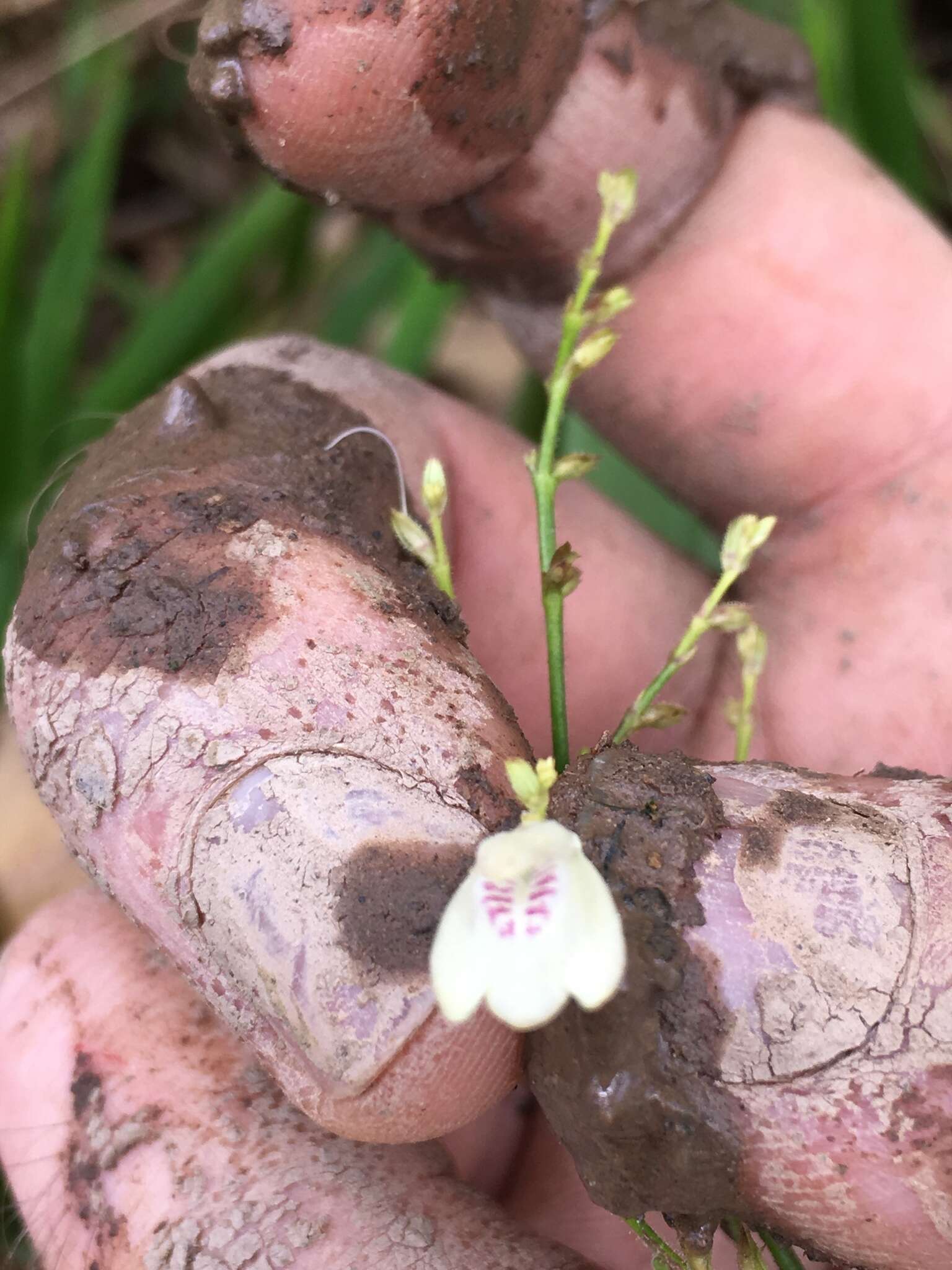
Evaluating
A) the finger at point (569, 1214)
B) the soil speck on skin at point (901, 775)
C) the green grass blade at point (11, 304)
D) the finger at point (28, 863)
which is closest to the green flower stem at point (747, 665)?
the soil speck on skin at point (901, 775)

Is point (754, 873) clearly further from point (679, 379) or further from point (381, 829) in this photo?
point (679, 379)

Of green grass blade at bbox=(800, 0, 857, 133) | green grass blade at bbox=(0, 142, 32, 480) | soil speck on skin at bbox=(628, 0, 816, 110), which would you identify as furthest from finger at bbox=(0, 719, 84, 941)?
green grass blade at bbox=(800, 0, 857, 133)

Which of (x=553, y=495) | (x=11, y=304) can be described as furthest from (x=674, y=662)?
(x=11, y=304)

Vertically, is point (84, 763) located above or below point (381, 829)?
above

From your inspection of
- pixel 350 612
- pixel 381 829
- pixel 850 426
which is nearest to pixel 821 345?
pixel 850 426

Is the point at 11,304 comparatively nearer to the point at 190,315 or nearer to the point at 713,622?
the point at 190,315

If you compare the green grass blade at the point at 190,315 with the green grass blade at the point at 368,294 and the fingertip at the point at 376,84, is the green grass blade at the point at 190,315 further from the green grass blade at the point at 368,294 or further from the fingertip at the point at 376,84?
the fingertip at the point at 376,84
